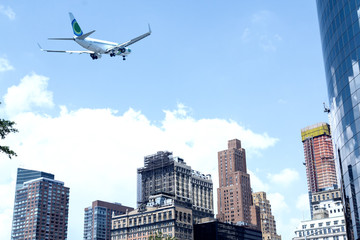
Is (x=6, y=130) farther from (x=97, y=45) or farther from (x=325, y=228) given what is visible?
(x=325, y=228)

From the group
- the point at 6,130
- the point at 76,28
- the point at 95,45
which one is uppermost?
the point at 76,28

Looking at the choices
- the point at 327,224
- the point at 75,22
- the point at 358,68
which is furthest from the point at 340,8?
the point at 327,224

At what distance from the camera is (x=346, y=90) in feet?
216

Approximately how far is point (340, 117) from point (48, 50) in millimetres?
54716

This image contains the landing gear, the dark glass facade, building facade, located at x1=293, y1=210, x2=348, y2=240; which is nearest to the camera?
the dark glass facade

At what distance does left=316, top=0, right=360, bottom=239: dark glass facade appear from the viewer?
63031mm

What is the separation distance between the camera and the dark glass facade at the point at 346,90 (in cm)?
6303

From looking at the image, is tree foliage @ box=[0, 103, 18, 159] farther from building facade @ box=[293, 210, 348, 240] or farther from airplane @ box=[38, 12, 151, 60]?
building facade @ box=[293, 210, 348, 240]

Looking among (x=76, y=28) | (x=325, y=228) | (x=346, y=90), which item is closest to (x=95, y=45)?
(x=76, y=28)

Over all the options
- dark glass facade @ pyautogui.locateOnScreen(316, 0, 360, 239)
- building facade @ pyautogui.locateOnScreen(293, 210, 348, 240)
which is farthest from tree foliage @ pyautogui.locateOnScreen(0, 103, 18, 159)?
building facade @ pyautogui.locateOnScreen(293, 210, 348, 240)

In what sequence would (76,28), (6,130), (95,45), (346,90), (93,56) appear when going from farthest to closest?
(76,28)
(93,56)
(95,45)
(346,90)
(6,130)

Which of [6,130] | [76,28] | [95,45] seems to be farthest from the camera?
[76,28]

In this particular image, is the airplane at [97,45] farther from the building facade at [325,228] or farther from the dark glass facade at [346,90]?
the building facade at [325,228]

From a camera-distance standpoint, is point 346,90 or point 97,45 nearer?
point 346,90
